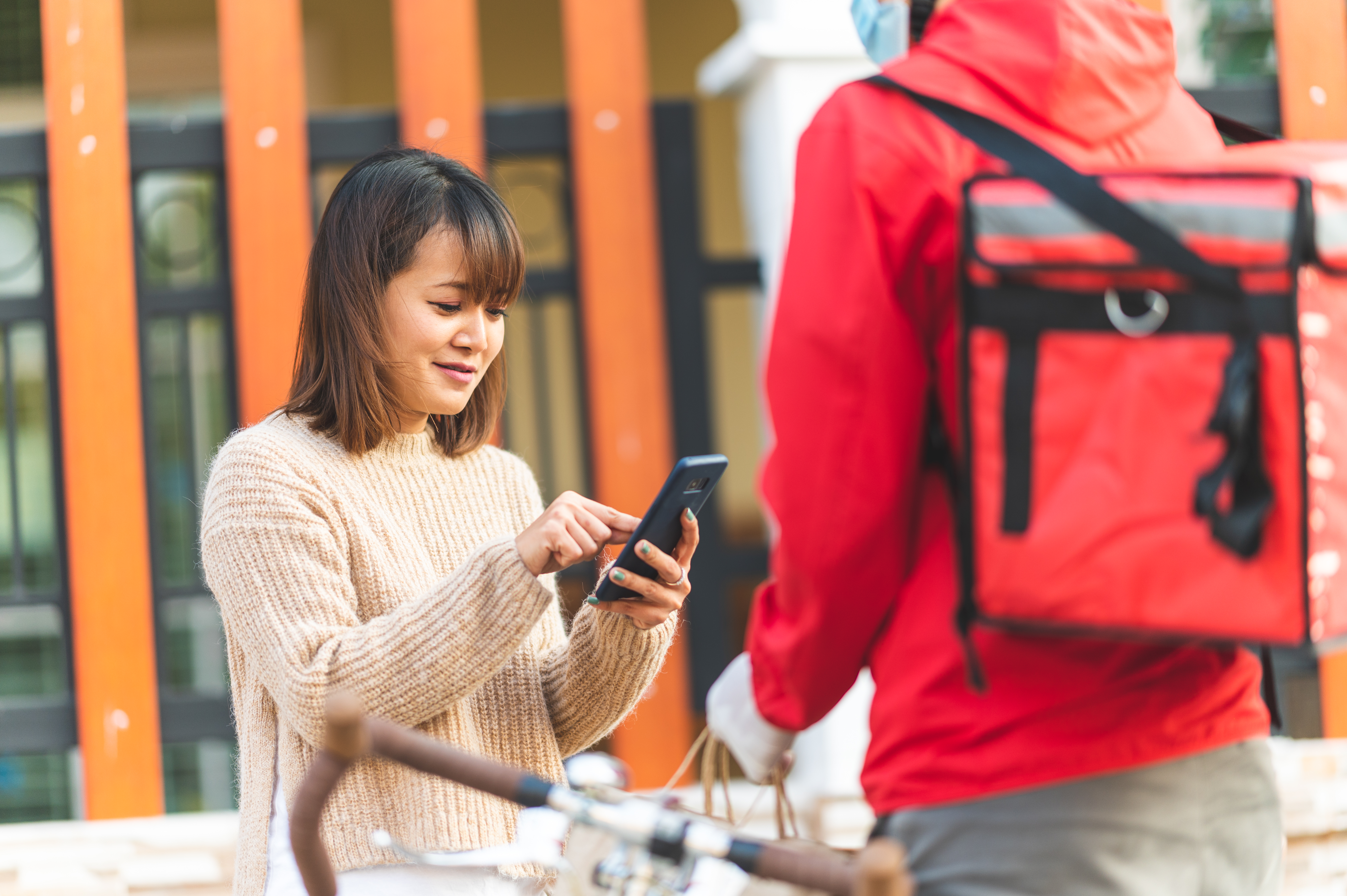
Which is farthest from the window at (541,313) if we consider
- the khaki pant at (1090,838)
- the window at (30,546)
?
the khaki pant at (1090,838)

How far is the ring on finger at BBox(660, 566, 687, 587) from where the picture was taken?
167 centimetres

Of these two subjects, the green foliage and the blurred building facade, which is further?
the green foliage

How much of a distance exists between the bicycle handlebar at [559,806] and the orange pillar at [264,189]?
111 inches

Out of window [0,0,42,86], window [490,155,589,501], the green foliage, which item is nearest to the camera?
window [490,155,589,501]

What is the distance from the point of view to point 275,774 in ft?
5.39

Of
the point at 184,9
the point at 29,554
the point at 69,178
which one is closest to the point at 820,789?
the point at 29,554

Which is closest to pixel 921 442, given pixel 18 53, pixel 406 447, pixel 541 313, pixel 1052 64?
pixel 1052 64

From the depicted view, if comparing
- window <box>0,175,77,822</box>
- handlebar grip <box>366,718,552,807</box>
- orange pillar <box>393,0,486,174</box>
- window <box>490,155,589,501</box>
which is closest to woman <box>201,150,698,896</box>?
handlebar grip <box>366,718,552,807</box>

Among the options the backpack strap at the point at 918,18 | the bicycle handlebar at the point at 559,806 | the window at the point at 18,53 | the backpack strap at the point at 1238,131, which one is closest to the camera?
the bicycle handlebar at the point at 559,806

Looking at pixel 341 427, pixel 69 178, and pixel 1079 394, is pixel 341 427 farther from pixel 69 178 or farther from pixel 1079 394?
pixel 69 178

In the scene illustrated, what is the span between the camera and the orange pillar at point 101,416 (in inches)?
150

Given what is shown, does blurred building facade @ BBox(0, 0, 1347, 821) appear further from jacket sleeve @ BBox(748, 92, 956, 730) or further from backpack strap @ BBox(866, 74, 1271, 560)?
backpack strap @ BBox(866, 74, 1271, 560)

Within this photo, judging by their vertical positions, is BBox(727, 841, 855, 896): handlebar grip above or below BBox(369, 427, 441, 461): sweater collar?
below

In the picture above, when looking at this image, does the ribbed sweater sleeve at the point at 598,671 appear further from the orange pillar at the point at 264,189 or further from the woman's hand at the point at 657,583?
the orange pillar at the point at 264,189
